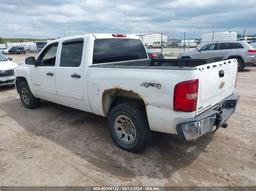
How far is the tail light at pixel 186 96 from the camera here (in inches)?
107

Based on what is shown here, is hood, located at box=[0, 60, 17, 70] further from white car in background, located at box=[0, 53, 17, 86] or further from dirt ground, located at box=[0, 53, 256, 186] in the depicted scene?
dirt ground, located at box=[0, 53, 256, 186]

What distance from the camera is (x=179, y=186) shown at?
109 inches

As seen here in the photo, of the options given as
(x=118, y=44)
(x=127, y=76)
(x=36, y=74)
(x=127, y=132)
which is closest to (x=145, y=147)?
(x=127, y=132)

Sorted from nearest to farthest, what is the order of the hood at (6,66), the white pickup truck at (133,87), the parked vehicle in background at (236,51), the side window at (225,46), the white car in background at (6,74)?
the white pickup truck at (133,87) < the white car in background at (6,74) < the hood at (6,66) < the parked vehicle in background at (236,51) < the side window at (225,46)

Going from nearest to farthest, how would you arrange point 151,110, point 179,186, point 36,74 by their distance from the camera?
1. point 179,186
2. point 151,110
3. point 36,74

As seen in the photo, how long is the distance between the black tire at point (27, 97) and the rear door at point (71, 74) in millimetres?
1627

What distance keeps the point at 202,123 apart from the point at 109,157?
154 cm

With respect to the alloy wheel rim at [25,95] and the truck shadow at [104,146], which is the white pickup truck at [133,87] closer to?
the truck shadow at [104,146]

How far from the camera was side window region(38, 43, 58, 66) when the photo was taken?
5.01 metres

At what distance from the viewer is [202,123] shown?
2928 mm

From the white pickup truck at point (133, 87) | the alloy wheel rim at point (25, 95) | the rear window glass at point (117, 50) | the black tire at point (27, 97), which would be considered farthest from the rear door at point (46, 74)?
the rear window glass at point (117, 50)

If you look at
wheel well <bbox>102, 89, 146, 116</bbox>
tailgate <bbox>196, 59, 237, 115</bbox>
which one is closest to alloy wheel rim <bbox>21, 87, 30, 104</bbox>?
wheel well <bbox>102, 89, 146, 116</bbox>

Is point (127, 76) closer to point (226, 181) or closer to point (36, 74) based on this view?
point (226, 181)

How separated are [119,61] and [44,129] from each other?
85.1 inches
